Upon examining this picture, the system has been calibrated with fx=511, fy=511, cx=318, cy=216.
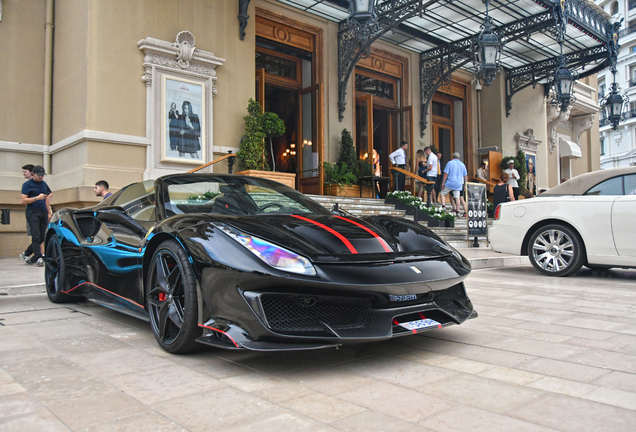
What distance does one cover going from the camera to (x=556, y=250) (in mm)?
6559

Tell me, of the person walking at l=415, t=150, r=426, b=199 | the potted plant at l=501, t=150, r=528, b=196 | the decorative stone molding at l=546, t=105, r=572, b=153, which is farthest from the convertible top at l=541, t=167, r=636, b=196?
the decorative stone molding at l=546, t=105, r=572, b=153

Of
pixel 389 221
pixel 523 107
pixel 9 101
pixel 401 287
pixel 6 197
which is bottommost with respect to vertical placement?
pixel 401 287

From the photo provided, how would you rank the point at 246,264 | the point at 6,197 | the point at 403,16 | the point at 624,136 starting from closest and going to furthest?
the point at 246,264 → the point at 6,197 → the point at 403,16 → the point at 624,136

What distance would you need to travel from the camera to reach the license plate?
8.38 feet

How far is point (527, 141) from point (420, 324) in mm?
19866

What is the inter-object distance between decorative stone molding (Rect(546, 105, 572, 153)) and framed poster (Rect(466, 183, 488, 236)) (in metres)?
13.4

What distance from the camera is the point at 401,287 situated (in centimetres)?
A: 252

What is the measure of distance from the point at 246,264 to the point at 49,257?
10.4ft

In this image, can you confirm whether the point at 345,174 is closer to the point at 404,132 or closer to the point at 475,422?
the point at 404,132

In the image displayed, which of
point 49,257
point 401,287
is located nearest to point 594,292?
point 401,287

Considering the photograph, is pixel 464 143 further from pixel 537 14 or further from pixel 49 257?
pixel 49 257

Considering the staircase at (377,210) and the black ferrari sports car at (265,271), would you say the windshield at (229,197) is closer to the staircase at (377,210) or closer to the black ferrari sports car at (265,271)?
the black ferrari sports car at (265,271)

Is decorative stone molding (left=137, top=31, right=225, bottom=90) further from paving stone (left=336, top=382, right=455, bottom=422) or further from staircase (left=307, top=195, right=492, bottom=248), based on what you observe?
paving stone (left=336, top=382, right=455, bottom=422)

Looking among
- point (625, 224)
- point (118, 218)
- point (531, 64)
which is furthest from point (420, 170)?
point (118, 218)
